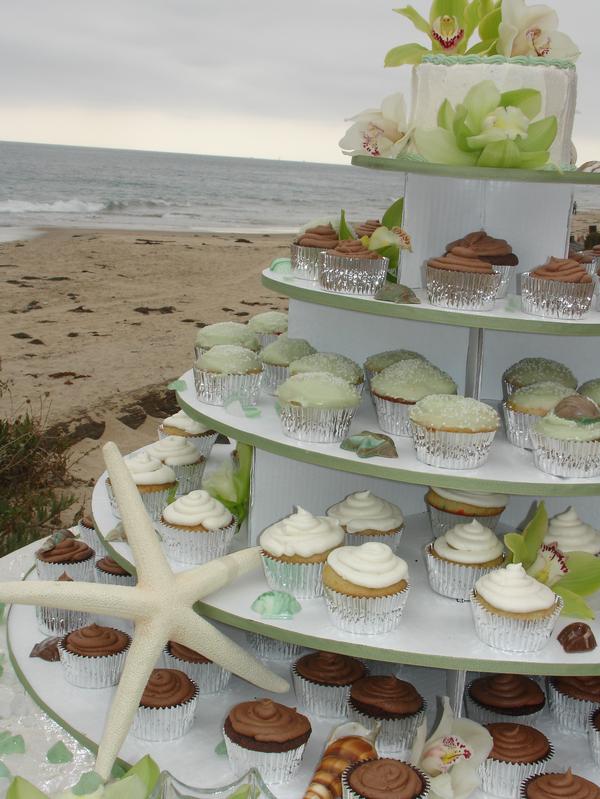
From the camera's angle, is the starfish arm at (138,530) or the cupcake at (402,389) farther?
the cupcake at (402,389)

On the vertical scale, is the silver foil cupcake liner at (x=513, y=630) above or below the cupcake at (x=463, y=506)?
below

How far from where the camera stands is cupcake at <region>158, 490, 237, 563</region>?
3.73 m

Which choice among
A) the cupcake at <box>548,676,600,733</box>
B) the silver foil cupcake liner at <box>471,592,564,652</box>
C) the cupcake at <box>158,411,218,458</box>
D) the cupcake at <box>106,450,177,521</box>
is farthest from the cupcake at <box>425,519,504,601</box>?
the cupcake at <box>158,411,218,458</box>

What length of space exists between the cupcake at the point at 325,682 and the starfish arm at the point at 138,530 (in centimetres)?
76

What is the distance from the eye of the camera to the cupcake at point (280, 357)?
13.9ft

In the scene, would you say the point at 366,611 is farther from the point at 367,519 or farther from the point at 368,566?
the point at 367,519

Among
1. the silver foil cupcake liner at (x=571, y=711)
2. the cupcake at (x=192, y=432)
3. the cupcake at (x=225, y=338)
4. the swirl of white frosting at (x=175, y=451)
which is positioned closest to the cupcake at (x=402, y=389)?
the cupcake at (x=225, y=338)

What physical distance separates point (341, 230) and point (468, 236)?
2.33 ft

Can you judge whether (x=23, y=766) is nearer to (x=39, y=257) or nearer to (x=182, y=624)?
(x=182, y=624)

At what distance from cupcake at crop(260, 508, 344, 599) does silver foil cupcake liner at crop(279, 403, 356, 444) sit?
0.99 ft

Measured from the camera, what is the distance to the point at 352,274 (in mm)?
3727

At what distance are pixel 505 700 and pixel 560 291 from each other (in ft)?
5.30

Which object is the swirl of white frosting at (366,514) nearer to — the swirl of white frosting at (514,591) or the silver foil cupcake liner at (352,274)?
the swirl of white frosting at (514,591)

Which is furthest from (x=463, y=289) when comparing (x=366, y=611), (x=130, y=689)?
(x=130, y=689)
